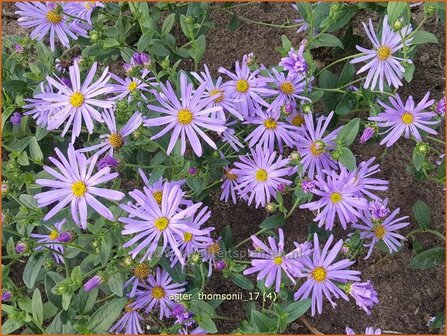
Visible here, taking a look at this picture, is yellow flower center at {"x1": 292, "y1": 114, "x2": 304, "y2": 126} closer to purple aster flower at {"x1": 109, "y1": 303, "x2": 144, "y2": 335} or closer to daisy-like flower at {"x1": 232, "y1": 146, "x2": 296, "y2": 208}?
daisy-like flower at {"x1": 232, "y1": 146, "x2": 296, "y2": 208}

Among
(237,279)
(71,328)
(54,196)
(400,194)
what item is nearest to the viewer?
(54,196)

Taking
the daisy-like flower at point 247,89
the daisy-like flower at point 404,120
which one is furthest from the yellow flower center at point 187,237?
the daisy-like flower at point 404,120

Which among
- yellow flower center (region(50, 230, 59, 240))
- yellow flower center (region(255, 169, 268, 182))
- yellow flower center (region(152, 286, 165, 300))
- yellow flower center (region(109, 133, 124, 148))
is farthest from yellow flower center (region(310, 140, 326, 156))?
yellow flower center (region(50, 230, 59, 240))

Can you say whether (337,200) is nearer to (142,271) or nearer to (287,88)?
(287,88)

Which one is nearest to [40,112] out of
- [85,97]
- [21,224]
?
[85,97]

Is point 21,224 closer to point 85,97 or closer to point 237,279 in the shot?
point 85,97

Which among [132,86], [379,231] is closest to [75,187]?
[132,86]
